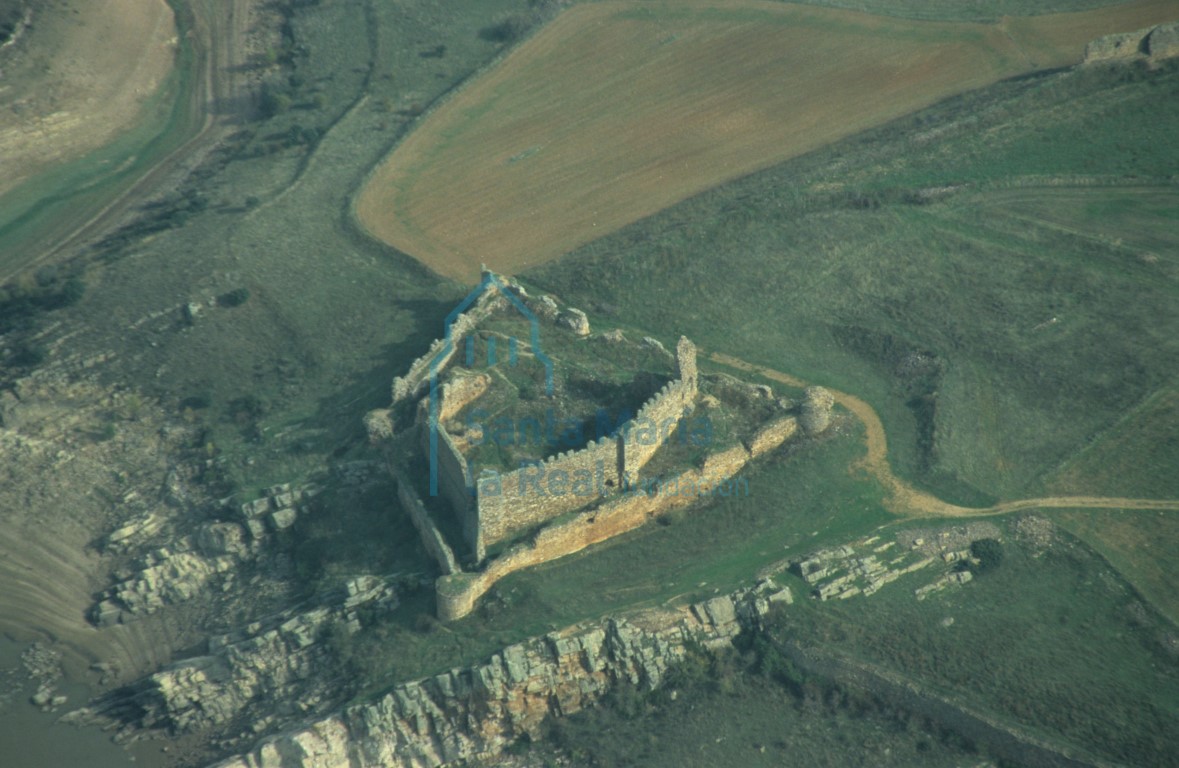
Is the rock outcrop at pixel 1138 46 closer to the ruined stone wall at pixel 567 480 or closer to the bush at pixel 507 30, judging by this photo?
the bush at pixel 507 30

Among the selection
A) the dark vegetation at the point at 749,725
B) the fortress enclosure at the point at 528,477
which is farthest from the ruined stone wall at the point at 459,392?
the dark vegetation at the point at 749,725

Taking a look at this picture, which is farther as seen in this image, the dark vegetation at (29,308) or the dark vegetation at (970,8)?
the dark vegetation at (970,8)

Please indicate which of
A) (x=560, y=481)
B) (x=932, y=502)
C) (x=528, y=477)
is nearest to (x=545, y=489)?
(x=560, y=481)

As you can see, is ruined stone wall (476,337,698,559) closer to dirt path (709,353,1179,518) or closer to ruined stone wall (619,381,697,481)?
ruined stone wall (619,381,697,481)

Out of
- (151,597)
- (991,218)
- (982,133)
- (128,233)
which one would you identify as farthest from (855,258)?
(128,233)

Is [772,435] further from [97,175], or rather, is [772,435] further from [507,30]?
[97,175]

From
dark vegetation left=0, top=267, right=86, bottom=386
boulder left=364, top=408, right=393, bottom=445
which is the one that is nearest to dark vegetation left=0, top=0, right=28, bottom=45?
dark vegetation left=0, top=267, right=86, bottom=386

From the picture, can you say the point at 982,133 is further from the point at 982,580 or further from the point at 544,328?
the point at 982,580

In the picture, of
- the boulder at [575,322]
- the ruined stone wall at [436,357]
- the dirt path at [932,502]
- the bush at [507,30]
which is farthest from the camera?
the bush at [507,30]
